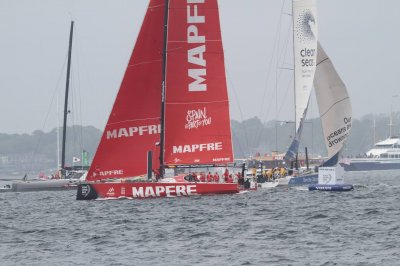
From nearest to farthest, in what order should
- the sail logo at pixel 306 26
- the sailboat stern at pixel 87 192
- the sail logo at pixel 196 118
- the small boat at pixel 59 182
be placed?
the sailboat stern at pixel 87 192 → the sail logo at pixel 196 118 → the small boat at pixel 59 182 → the sail logo at pixel 306 26

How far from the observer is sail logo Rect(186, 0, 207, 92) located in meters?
48.7

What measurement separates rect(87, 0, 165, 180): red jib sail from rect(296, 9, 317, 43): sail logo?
1083 inches

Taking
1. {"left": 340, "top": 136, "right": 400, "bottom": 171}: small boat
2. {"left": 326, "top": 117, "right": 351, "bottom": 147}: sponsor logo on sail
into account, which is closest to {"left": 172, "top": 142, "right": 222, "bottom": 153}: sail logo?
{"left": 326, "top": 117, "right": 351, "bottom": 147}: sponsor logo on sail

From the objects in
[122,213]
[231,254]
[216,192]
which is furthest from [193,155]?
[231,254]

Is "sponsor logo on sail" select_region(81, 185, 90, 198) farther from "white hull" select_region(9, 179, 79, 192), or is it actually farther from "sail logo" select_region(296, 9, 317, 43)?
"sail logo" select_region(296, 9, 317, 43)

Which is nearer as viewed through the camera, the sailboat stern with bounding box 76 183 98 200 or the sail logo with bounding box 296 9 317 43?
the sailboat stern with bounding box 76 183 98 200

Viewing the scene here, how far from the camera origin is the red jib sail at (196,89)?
48781mm

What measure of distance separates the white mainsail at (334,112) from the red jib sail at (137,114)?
75.0ft

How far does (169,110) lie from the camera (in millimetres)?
49281

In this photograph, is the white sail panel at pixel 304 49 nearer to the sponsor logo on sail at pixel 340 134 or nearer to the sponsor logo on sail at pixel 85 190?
the sponsor logo on sail at pixel 340 134

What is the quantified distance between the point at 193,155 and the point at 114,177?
395 centimetres

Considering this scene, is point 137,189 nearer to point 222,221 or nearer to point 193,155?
point 193,155

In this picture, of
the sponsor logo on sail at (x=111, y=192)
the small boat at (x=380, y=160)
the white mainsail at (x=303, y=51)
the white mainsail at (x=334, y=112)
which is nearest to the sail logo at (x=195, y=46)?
the sponsor logo on sail at (x=111, y=192)

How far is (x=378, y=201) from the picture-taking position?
161ft
